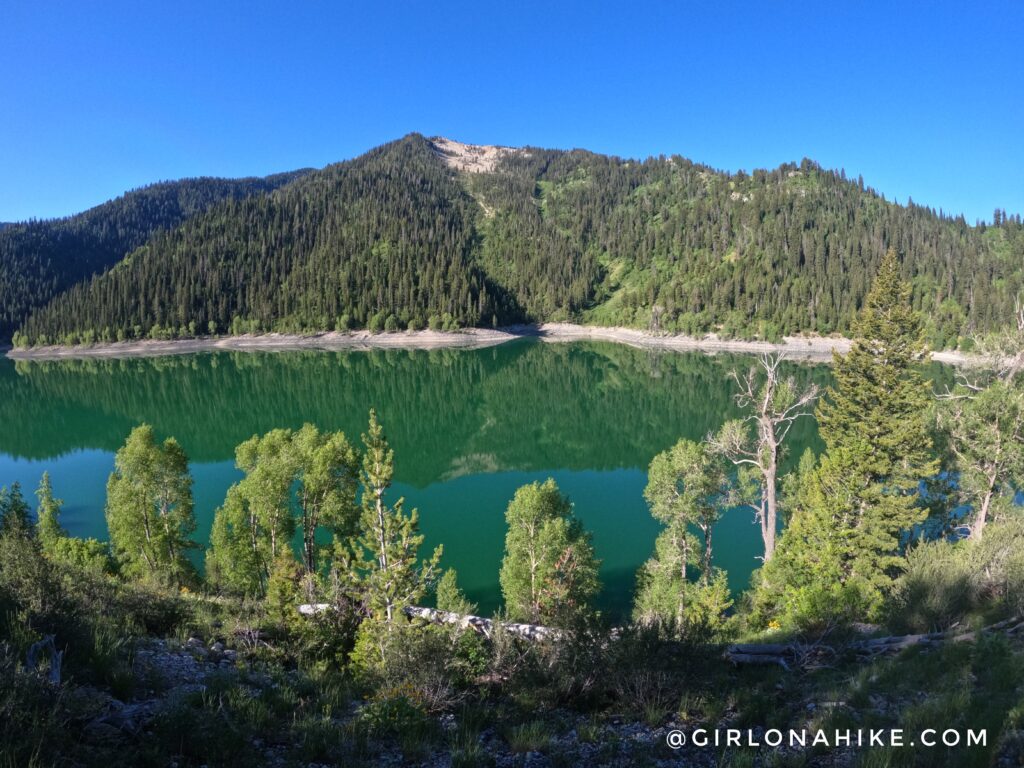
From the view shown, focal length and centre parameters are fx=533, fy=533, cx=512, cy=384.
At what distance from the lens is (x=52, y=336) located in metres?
148

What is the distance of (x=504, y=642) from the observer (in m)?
10.6

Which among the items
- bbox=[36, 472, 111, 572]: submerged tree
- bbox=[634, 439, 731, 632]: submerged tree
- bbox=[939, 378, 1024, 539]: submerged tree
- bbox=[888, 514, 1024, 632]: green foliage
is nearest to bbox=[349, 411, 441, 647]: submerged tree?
bbox=[888, 514, 1024, 632]: green foliage

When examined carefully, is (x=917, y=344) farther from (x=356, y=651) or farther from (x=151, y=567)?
(x=151, y=567)

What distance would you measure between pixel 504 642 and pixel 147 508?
20.4m

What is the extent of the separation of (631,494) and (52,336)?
576ft

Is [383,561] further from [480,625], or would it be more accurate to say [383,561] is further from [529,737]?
[529,737]

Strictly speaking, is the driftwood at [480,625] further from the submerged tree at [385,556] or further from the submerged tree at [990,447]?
the submerged tree at [990,447]

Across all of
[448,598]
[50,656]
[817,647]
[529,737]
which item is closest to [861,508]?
[817,647]

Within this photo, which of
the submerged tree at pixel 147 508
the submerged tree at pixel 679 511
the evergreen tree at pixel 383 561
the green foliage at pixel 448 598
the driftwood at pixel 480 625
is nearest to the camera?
the driftwood at pixel 480 625

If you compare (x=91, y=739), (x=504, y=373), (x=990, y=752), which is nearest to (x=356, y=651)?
(x=91, y=739)

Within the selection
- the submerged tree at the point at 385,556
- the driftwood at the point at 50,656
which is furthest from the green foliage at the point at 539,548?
the driftwood at the point at 50,656

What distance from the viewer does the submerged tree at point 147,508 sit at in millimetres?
22906

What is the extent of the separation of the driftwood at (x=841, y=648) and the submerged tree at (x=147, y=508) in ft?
72.4

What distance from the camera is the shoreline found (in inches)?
5187
